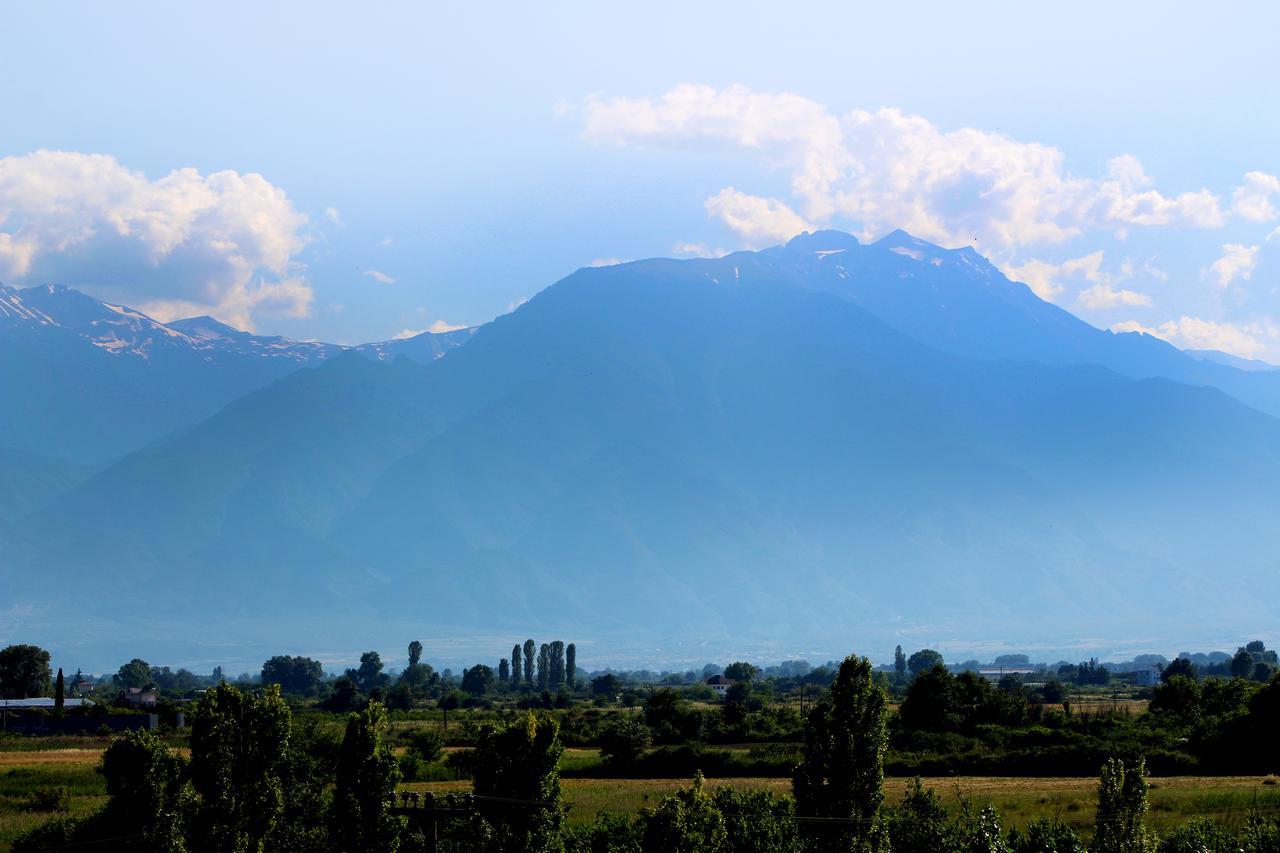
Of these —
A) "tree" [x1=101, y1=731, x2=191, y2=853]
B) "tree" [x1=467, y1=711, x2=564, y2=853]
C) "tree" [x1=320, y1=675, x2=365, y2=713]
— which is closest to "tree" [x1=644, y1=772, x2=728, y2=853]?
"tree" [x1=467, y1=711, x2=564, y2=853]

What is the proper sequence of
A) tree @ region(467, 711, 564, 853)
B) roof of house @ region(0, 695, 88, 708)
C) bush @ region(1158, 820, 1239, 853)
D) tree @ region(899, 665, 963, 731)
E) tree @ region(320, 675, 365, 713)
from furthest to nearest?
tree @ region(320, 675, 365, 713) < roof of house @ region(0, 695, 88, 708) < tree @ region(899, 665, 963, 731) < tree @ region(467, 711, 564, 853) < bush @ region(1158, 820, 1239, 853)

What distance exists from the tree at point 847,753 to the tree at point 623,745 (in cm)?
3759

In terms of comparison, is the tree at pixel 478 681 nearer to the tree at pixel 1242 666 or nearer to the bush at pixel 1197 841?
the tree at pixel 1242 666

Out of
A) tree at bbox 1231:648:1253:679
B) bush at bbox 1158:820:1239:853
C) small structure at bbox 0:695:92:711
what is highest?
tree at bbox 1231:648:1253:679

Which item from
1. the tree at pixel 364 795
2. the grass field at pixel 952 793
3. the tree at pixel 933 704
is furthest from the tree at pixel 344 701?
the tree at pixel 364 795

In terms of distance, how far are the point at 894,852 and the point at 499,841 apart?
11.9 meters

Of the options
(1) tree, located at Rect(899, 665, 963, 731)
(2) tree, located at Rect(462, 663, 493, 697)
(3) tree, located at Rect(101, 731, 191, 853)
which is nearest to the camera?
(3) tree, located at Rect(101, 731, 191, 853)

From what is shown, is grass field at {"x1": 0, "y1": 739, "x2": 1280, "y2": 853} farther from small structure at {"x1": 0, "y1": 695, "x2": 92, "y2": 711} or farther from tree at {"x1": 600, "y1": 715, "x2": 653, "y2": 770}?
small structure at {"x1": 0, "y1": 695, "x2": 92, "y2": 711}

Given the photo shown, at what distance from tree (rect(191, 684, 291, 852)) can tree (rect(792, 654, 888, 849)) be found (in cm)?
1718

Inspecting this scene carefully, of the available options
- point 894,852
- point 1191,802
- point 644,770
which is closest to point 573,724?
point 644,770

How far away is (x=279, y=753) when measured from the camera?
46.4 meters

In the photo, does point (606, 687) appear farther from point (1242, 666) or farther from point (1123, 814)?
point (1123, 814)

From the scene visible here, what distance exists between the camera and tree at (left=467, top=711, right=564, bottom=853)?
42.7 m

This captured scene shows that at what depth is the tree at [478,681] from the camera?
590 ft
